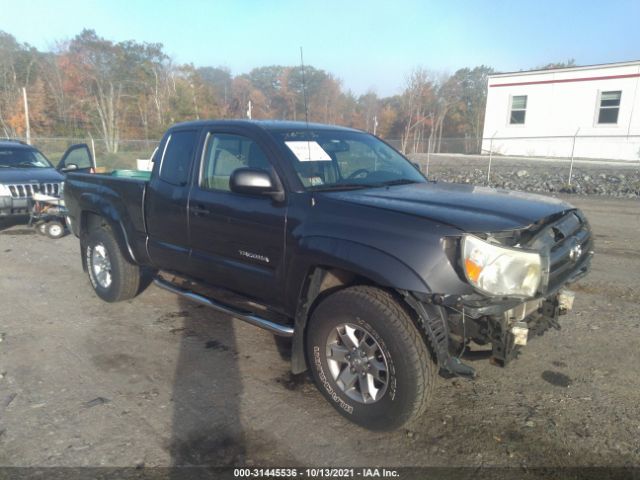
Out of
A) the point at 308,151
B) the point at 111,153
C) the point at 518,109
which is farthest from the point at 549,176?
the point at 111,153

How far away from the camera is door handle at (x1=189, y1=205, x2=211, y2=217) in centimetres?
403

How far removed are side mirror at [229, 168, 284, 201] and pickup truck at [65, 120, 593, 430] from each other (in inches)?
0.4

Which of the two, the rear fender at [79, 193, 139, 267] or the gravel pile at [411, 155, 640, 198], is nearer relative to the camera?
the rear fender at [79, 193, 139, 267]

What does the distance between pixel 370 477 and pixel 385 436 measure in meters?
0.40

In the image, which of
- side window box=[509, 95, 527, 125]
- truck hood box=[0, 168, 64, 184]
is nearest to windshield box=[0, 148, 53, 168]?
truck hood box=[0, 168, 64, 184]

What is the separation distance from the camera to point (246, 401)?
11.3 feet

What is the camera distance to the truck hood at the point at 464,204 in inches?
110

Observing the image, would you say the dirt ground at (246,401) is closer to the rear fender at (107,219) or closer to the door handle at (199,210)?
the rear fender at (107,219)

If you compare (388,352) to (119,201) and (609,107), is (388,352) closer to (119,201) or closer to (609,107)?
(119,201)

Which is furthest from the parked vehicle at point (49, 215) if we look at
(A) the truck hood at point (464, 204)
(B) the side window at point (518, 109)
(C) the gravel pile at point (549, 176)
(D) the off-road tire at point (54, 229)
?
(B) the side window at point (518, 109)

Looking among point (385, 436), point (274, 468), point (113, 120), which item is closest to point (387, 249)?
point (385, 436)

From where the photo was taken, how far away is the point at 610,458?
9.15 ft

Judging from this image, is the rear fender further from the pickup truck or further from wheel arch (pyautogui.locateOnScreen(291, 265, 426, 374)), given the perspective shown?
wheel arch (pyautogui.locateOnScreen(291, 265, 426, 374))

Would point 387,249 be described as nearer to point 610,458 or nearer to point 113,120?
point 610,458
